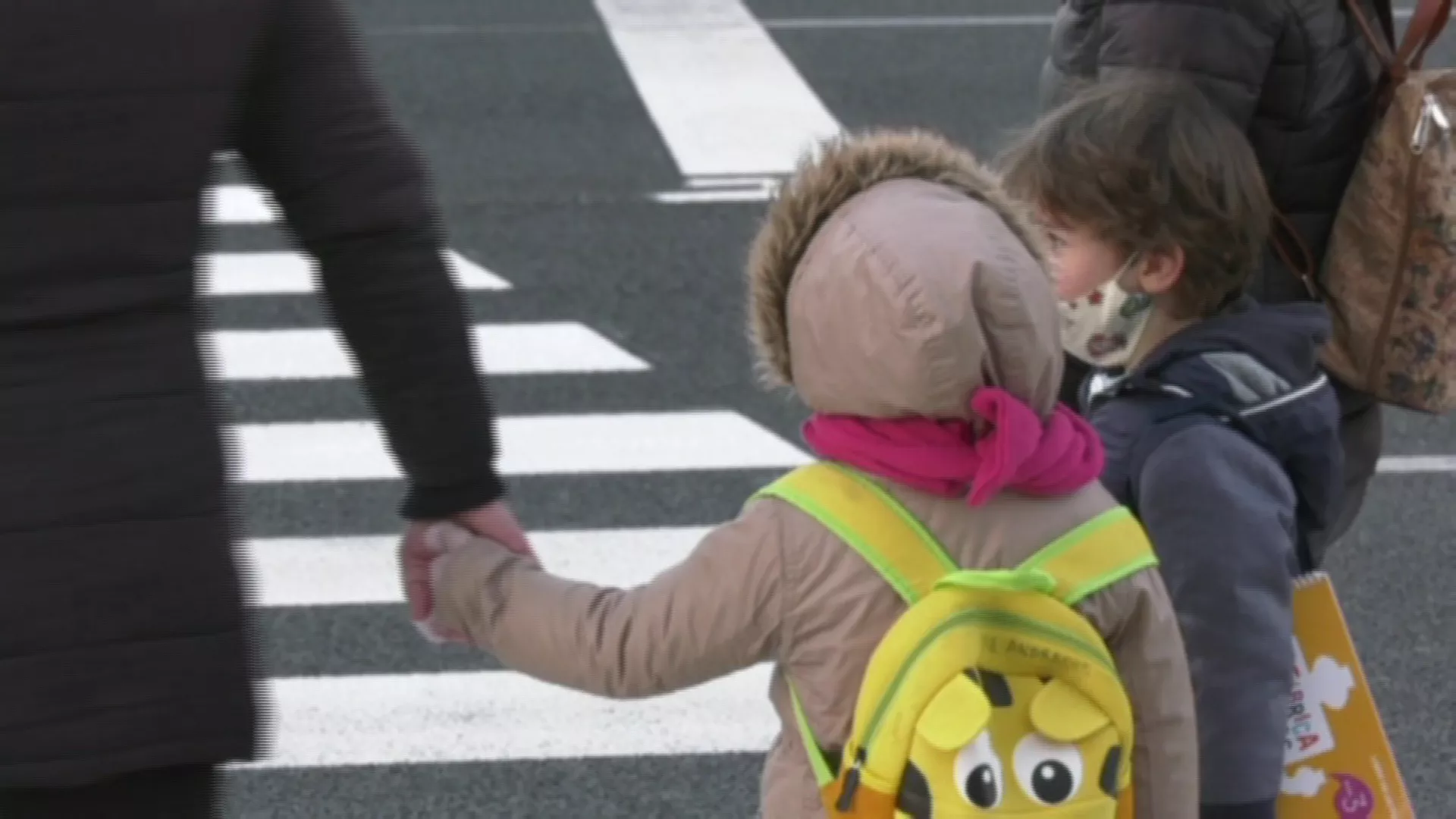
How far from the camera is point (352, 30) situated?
2582mm

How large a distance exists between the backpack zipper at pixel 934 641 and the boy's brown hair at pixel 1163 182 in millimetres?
842

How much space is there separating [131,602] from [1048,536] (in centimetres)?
94

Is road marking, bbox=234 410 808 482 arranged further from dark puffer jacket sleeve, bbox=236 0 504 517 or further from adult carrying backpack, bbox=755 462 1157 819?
adult carrying backpack, bbox=755 462 1157 819

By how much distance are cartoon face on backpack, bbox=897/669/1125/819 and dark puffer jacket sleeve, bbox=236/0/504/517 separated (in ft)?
1.95

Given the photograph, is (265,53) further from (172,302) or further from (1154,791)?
(1154,791)

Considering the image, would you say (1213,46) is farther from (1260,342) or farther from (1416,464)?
(1416,464)

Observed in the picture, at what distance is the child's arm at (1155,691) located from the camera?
2639 mm

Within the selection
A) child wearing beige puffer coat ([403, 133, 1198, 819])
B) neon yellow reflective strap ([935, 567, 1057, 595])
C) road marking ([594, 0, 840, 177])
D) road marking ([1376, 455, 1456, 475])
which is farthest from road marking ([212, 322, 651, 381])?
neon yellow reflective strap ([935, 567, 1057, 595])

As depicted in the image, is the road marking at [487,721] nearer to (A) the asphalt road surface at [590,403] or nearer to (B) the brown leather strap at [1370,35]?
(A) the asphalt road surface at [590,403]

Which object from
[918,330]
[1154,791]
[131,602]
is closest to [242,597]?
[131,602]

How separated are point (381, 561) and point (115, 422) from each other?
11.6 feet

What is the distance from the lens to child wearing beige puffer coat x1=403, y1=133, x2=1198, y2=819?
8.29 ft

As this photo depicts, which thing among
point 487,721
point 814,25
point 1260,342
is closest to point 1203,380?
point 1260,342

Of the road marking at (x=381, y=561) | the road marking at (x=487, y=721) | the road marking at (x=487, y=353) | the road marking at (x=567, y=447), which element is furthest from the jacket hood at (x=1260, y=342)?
the road marking at (x=487, y=353)
